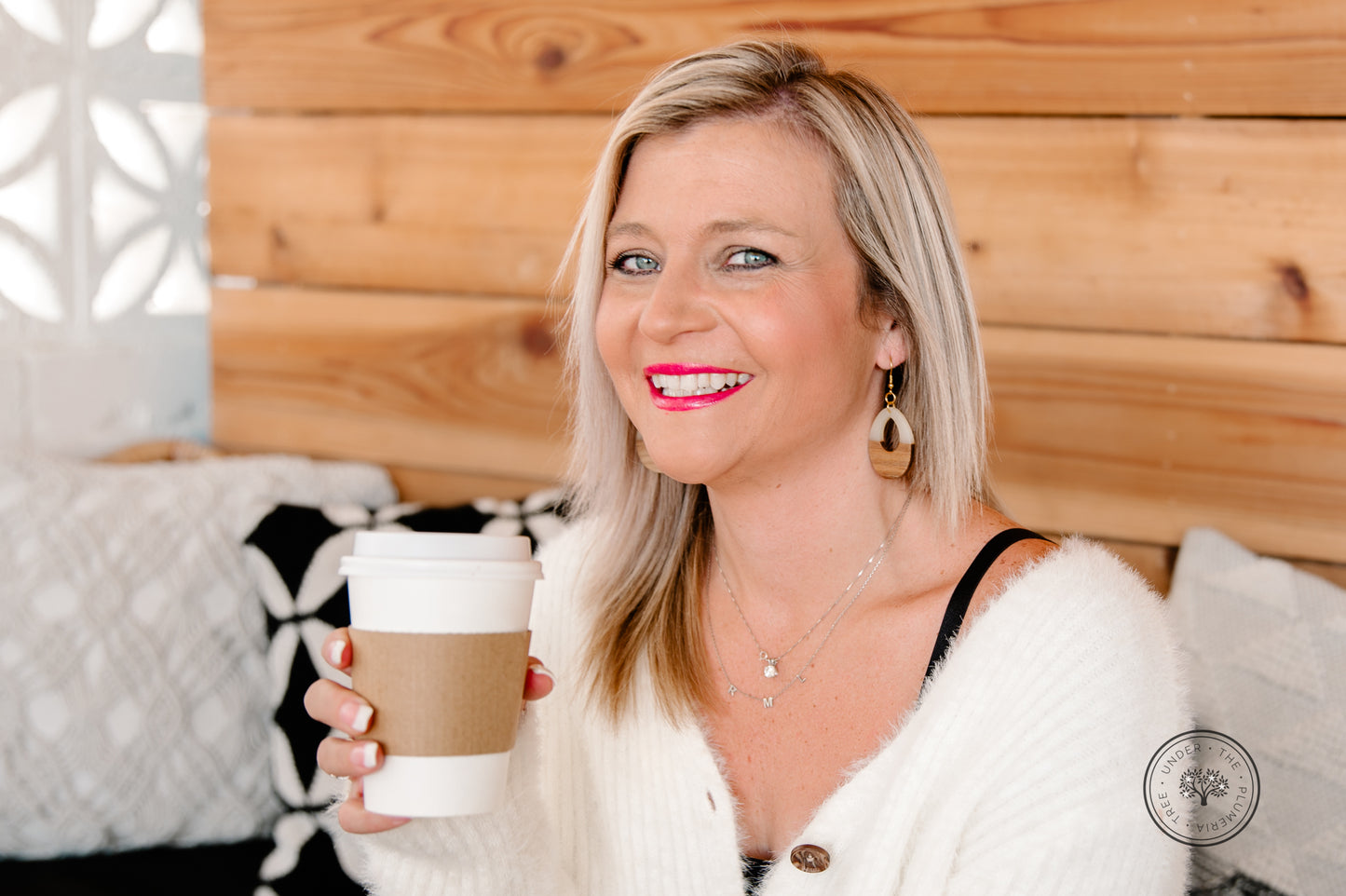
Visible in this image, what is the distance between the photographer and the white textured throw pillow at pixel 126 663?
1555mm

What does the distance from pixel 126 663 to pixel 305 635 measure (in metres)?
0.23

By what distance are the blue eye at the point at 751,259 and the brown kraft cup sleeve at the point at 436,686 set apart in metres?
0.44

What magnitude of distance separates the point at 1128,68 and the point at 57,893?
169 cm

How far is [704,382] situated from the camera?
1.15m

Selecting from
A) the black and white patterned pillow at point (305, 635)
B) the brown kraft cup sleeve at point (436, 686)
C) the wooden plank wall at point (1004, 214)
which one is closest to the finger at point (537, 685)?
the brown kraft cup sleeve at point (436, 686)

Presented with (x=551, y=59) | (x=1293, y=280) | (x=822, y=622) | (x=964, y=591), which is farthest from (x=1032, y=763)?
(x=551, y=59)

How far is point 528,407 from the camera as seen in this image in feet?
6.40

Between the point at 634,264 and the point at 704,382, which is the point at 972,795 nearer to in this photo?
the point at 704,382

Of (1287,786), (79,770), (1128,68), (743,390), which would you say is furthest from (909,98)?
(79,770)

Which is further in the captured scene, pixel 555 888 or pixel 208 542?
pixel 208 542

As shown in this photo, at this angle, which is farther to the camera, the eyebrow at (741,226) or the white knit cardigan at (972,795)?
the eyebrow at (741,226)

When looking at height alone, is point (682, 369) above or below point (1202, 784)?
above

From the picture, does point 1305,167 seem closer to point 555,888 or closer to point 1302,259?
→ point 1302,259

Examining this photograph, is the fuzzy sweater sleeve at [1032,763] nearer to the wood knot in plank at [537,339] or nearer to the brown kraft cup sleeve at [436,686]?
the brown kraft cup sleeve at [436,686]
